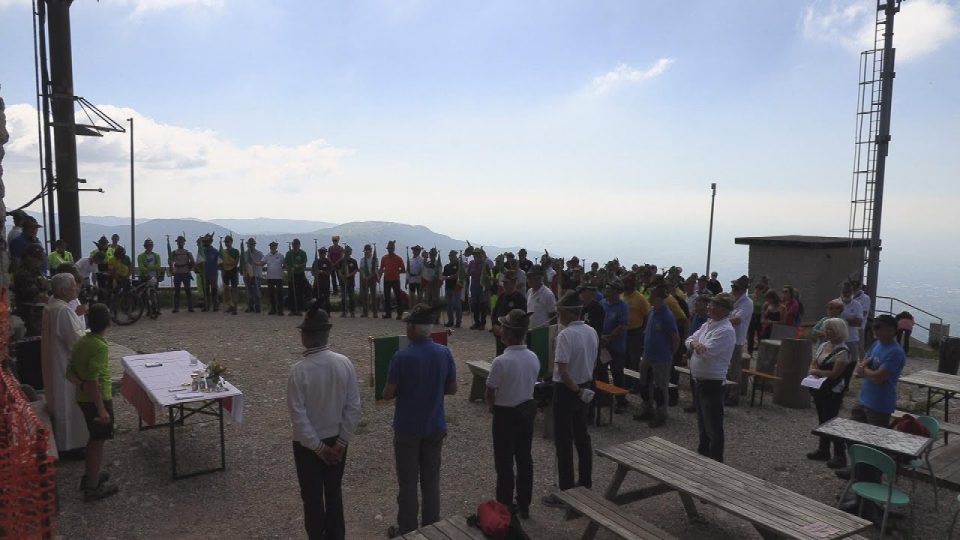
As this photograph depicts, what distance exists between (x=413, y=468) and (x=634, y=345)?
5067mm

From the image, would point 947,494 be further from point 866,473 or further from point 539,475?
point 539,475

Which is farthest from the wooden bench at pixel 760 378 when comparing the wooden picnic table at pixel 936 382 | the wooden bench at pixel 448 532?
the wooden bench at pixel 448 532

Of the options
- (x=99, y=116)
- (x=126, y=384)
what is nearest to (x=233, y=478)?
(x=126, y=384)

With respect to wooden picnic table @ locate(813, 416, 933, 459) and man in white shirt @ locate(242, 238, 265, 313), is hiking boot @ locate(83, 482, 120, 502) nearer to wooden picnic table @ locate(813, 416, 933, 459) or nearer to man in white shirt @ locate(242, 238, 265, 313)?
wooden picnic table @ locate(813, 416, 933, 459)

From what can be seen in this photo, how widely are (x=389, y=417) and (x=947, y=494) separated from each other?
20.6ft

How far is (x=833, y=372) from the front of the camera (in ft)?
20.5

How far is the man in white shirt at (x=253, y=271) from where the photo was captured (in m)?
15.0

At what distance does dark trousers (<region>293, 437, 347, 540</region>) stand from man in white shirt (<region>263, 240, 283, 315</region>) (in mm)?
11333

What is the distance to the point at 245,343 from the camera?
1180 centimetres

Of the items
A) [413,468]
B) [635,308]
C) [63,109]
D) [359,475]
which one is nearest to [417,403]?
[413,468]

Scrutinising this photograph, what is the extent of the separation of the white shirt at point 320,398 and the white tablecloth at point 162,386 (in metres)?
2.28

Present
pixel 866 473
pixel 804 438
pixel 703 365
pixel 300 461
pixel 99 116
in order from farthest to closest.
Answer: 1. pixel 99 116
2. pixel 804 438
3. pixel 703 365
4. pixel 866 473
5. pixel 300 461

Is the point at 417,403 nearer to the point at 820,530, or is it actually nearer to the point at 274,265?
the point at 820,530

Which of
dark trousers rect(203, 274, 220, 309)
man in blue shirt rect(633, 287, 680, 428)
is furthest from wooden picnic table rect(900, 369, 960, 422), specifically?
dark trousers rect(203, 274, 220, 309)
